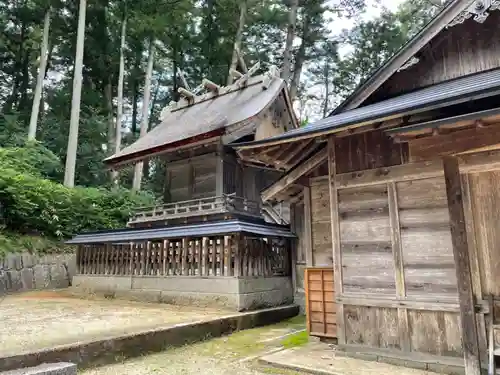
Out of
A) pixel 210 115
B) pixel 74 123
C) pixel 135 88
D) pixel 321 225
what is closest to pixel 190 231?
pixel 321 225

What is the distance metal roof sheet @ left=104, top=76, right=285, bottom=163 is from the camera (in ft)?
41.4

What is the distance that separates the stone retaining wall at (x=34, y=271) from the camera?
1131 centimetres

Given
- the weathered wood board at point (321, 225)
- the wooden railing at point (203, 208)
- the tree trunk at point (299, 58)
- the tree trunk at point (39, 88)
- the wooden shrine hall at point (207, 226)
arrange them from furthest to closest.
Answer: the tree trunk at point (299, 58)
the tree trunk at point (39, 88)
the wooden railing at point (203, 208)
the wooden shrine hall at point (207, 226)
the weathered wood board at point (321, 225)

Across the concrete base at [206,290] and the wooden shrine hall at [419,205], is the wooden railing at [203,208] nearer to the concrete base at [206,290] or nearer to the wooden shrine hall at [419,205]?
the concrete base at [206,290]

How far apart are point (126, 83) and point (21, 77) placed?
694 centimetres

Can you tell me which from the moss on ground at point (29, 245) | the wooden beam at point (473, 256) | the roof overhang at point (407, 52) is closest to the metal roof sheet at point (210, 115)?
the moss on ground at point (29, 245)

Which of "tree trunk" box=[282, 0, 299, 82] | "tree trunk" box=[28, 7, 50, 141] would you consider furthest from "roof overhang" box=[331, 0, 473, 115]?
"tree trunk" box=[28, 7, 50, 141]

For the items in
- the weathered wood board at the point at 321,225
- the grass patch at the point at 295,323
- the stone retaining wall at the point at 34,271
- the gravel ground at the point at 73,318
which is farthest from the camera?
the stone retaining wall at the point at 34,271

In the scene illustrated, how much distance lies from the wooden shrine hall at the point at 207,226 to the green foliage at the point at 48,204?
6.48 feet

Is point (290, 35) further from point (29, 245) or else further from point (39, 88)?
point (29, 245)

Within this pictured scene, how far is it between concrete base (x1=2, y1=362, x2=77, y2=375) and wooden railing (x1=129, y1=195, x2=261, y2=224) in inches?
289

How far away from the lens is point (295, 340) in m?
6.55

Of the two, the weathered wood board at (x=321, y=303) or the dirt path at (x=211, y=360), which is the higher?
the weathered wood board at (x=321, y=303)

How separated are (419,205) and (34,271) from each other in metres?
12.1
